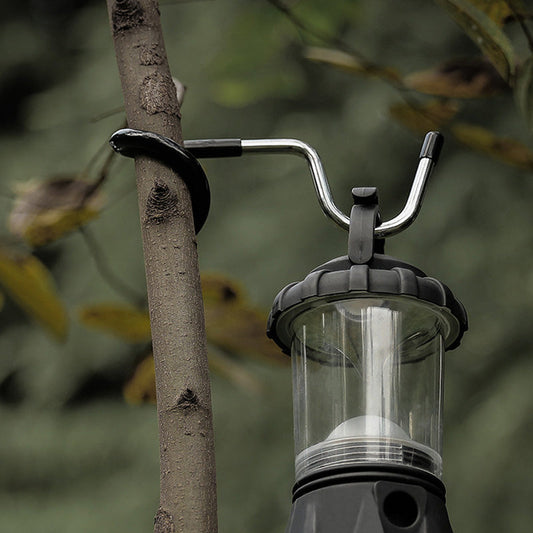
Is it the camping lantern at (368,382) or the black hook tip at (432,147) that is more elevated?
the black hook tip at (432,147)

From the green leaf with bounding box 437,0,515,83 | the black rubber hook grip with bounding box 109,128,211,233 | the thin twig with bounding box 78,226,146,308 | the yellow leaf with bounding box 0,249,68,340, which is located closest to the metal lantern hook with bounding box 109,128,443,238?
the black rubber hook grip with bounding box 109,128,211,233

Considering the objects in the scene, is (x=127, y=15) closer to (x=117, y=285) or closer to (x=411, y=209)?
(x=411, y=209)

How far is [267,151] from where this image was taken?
2.89 feet

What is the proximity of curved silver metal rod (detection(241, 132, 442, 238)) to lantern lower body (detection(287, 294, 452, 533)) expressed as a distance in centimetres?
5

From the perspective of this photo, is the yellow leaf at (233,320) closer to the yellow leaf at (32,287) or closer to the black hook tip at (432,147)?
the yellow leaf at (32,287)

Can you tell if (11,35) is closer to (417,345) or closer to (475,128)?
(475,128)

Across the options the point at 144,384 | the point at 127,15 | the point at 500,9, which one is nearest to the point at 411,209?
the point at 127,15

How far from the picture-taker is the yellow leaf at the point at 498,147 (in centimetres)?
157

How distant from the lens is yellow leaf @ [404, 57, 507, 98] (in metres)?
1.47

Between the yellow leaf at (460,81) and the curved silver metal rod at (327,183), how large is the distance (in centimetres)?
62

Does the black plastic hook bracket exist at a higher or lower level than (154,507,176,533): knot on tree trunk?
higher

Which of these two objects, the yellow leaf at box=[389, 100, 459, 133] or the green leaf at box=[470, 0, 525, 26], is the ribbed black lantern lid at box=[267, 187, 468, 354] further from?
the yellow leaf at box=[389, 100, 459, 133]

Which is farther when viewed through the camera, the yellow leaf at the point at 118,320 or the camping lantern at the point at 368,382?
the yellow leaf at the point at 118,320

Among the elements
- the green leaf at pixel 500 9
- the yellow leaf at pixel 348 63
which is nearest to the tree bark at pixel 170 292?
the green leaf at pixel 500 9
